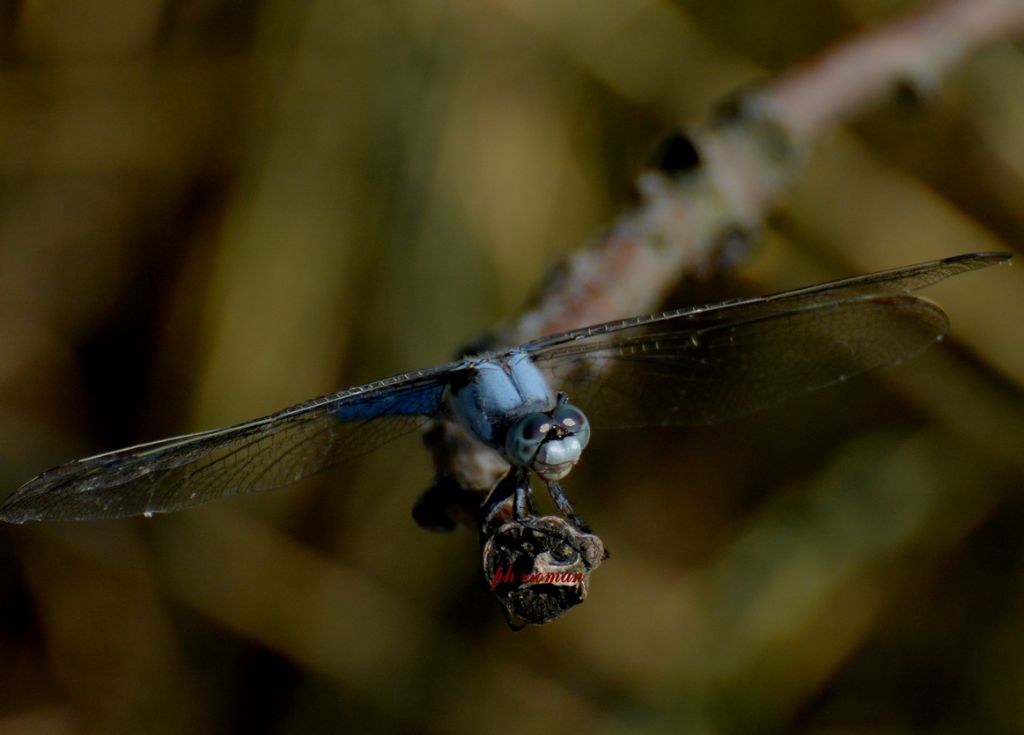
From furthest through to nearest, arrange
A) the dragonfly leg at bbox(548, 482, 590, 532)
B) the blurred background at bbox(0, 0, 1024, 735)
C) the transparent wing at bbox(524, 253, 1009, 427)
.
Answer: the blurred background at bbox(0, 0, 1024, 735) → the transparent wing at bbox(524, 253, 1009, 427) → the dragonfly leg at bbox(548, 482, 590, 532)

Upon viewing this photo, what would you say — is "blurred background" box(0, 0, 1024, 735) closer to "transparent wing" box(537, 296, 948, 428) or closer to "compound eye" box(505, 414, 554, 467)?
"transparent wing" box(537, 296, 948, 428)

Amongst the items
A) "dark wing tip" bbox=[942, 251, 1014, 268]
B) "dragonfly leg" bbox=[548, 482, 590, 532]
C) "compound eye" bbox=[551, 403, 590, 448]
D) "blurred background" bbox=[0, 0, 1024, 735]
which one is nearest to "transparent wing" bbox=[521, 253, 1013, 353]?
Result: "dark wing tip" bbox=[942, 251, 1014, 268]

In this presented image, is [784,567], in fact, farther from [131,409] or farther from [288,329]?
[131,409]

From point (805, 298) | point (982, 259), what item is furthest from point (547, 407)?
point (982, 259)

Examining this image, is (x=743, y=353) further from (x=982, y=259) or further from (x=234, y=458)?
(x=234, y=458)

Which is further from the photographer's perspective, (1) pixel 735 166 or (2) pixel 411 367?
(2) pixel 411 367

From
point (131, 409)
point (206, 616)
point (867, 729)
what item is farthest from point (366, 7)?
point (867, 729)
